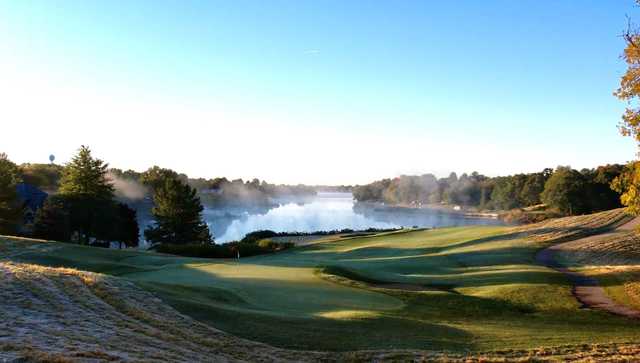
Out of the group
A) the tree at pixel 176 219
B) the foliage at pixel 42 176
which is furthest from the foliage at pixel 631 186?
the foliage at pixel 42 176

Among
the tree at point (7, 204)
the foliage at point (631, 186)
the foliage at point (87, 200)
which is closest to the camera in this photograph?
the foliage at point (631, 186)

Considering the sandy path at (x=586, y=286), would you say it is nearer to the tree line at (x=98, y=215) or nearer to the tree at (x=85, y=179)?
the tree line at (x=98, y=215)

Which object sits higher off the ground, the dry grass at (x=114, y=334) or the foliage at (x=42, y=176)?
the foliage at (x=42, y=176)

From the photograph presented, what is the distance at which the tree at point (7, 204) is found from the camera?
48.3 m

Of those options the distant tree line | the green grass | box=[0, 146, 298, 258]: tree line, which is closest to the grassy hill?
the green grass

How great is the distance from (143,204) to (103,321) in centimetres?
12074

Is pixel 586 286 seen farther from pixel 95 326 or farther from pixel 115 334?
pixel 95 326

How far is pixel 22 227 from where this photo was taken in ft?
189

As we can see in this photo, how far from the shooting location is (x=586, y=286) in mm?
23969

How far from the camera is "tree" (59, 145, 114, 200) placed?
53875 millimetres

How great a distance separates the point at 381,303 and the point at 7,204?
45.9 meters

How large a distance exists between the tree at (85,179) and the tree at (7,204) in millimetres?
4476

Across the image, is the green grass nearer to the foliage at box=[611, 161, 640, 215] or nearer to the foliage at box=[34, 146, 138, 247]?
the foliage at box=[611, 161, 640, 215]

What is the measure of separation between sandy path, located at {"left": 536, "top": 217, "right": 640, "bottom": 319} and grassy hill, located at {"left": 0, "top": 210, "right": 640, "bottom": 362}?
642 mm
